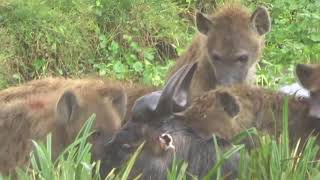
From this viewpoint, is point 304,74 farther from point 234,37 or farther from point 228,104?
point 234,37

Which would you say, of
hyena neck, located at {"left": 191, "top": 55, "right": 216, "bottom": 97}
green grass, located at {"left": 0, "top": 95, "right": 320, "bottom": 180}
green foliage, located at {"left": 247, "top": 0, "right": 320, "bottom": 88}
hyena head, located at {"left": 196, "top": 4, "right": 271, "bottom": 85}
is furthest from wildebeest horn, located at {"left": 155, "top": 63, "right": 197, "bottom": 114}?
green foliage, located at {"left": 247, "top": 0, "right": 320, "bottom": 88}

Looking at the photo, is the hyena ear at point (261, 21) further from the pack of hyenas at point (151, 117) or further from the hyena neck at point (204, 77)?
the pack of hyenas at point (151, 117)

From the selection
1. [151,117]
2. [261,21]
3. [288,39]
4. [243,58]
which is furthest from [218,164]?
[288,39]

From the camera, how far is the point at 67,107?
19.4 ft

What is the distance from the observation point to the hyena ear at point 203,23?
803cm

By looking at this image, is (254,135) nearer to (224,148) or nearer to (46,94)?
(224,148)

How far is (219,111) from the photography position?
5.61 m

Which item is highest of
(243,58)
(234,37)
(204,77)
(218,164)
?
(218,164)

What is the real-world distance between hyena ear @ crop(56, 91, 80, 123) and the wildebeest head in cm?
52

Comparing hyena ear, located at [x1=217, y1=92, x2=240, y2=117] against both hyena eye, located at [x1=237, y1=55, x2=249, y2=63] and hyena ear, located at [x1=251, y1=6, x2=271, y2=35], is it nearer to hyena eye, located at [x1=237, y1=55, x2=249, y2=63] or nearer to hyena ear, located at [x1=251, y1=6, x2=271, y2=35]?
hyena eye, located at [x1=237, y1=55, x2=249, y2=63]

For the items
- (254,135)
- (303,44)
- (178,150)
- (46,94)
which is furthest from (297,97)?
(303,44)

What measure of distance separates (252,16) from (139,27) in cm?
233

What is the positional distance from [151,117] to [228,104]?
0.48 m

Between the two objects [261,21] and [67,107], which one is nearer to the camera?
[67,107]
